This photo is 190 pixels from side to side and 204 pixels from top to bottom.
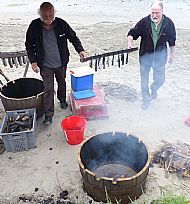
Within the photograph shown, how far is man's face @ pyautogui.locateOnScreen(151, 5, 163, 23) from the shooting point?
15.6ft

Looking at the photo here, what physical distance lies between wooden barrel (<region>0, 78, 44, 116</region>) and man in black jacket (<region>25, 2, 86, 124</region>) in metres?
0.18

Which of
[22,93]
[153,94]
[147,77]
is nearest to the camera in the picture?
[147,77]

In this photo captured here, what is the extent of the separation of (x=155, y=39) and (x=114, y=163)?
2344 millimetres

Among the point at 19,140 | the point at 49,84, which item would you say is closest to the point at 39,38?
the point at 49,84

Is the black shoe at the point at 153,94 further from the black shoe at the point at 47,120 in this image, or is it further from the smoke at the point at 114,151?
the black shoe at the point at 47,120

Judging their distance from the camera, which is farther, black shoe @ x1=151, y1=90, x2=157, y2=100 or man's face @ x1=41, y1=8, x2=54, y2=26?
black shoe @ x1=151, y1=90, x2=157, y2=100

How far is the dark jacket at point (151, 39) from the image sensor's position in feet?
16.7

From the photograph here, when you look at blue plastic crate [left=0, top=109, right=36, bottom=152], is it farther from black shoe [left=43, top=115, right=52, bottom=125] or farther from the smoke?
the smoke

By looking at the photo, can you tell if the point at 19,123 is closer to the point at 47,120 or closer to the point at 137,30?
the point at 47,120

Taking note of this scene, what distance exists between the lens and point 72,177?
4.23 m

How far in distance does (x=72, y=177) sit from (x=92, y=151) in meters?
0.48

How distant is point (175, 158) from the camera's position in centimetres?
432

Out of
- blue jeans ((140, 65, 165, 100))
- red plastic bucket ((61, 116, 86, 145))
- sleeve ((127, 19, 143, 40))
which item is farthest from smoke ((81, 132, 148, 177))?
sleeve ((127, 19, 143, 40))

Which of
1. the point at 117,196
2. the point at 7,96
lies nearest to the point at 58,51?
the point at 7,96
